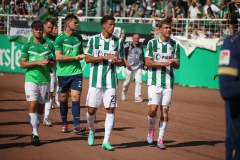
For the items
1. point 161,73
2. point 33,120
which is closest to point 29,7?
point 33,120

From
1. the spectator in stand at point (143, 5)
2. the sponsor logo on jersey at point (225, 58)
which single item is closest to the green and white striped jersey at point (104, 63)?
→ the sponsor logo on jersey at point (225, 58)

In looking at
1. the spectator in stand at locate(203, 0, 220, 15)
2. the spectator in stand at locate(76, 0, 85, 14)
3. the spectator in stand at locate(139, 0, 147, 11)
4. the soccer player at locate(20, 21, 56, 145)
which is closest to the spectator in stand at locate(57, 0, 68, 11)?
the spectator in stand at locate(76, 0, 85, 14)

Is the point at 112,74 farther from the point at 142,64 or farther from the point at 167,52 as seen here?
the point at 142,64

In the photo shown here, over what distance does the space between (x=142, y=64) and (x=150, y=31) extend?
196 inches

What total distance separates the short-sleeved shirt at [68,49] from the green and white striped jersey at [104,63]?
1.79m

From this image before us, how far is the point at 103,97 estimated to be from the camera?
9.70 m

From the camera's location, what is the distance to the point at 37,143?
32.3 ft

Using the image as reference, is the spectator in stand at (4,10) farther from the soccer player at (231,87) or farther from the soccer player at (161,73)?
the soccer player at (231,87)

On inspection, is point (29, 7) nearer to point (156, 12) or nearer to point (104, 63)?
point (156, 12)

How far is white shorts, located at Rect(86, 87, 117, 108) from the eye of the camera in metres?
9.54

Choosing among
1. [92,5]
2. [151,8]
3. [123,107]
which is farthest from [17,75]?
[123,107]

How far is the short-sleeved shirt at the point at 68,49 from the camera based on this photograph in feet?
37.6

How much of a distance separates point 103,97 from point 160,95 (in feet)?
3.62

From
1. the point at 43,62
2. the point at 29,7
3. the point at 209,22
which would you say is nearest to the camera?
the point at 43,62
